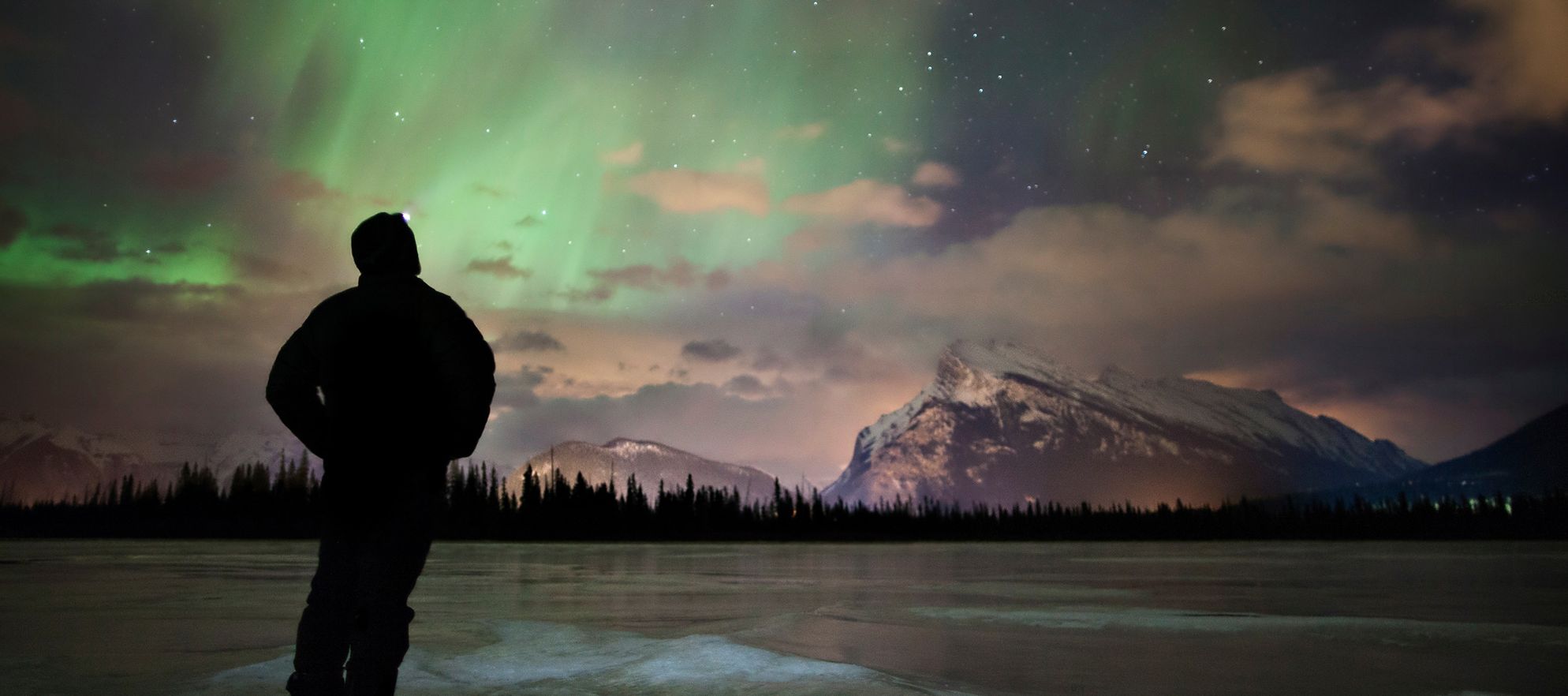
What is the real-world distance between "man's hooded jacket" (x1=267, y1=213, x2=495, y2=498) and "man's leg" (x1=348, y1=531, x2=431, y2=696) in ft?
1.14

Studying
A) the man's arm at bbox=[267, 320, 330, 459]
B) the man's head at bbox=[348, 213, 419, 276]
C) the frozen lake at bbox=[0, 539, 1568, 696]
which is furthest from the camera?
the frozen lake at bbox=[0, 539, 1568, 696]

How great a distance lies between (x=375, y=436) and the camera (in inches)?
187

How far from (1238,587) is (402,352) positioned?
18989 millimetres

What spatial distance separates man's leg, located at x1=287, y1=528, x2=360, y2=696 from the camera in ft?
15.4

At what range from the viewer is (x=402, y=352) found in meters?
4.94

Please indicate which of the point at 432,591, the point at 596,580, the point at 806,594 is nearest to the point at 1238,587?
the point at 806,594

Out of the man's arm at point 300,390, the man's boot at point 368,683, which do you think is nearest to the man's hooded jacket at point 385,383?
the man's arm at point 300,390

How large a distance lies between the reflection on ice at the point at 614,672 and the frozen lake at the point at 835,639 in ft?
0.12

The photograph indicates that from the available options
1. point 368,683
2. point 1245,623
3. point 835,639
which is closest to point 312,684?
point 368,683

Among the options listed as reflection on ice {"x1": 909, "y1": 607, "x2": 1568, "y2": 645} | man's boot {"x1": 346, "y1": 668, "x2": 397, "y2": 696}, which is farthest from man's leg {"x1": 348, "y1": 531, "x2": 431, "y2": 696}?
reflection on ice {"x1": 909, "y1": 607, "x2": 1568, "y2": 645}

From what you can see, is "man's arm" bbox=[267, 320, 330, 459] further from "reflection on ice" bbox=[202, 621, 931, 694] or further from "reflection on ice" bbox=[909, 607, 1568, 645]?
"reflection on ice" bbox=[909, 607, 1568, 645]

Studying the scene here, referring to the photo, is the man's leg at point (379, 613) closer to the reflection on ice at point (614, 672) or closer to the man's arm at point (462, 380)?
the man's arm at point (462, 380)

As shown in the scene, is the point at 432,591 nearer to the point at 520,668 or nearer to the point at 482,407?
the point at 520,668

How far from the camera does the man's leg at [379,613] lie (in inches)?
184
